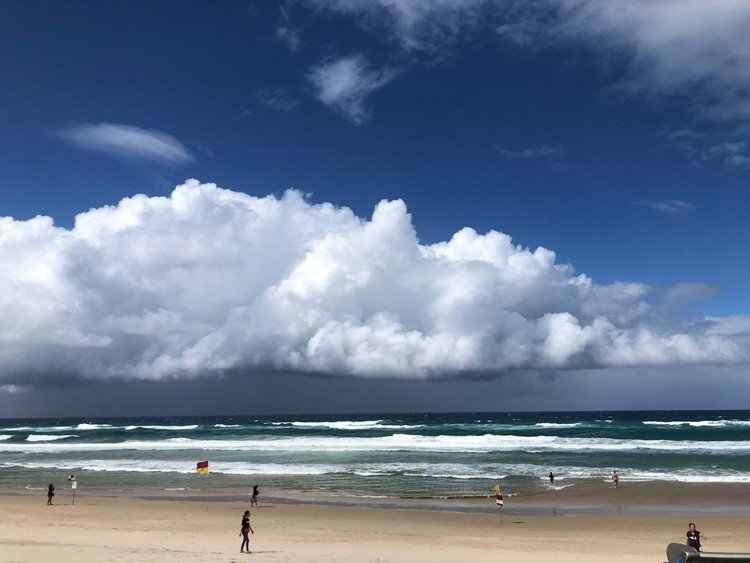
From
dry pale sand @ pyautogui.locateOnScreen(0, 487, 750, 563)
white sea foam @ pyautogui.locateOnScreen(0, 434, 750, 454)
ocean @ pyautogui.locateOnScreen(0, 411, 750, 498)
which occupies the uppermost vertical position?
dry pale sand @ pyautogui.locateOnScreen(0, 487, 750, 563)

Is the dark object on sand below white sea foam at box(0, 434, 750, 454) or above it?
above

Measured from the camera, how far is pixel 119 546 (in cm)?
1697

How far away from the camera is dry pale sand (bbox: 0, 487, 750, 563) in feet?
52.6

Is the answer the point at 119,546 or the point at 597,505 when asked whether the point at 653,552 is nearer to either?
the point at 597,505

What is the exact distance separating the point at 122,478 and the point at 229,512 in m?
14.3

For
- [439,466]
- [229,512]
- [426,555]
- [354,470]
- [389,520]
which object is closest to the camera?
[426,555]

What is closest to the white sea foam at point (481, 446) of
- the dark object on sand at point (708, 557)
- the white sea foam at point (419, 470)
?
the white sea foam at point (419, 470)

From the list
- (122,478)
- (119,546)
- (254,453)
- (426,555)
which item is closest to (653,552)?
(426,555)

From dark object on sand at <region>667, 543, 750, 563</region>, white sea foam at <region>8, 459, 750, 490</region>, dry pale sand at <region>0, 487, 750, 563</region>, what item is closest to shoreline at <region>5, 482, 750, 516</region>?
dry pale sand at <region>0, 487, 750, 563</region>

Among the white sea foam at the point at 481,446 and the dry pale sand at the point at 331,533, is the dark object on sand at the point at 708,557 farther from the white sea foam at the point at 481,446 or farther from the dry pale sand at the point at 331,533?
the white sea foam at the point at 481,446

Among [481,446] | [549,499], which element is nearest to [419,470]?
[549,499]

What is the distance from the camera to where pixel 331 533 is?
19.6 meters

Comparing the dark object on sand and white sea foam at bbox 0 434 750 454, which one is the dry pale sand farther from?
white sea foam at bbox 0 434 750 454

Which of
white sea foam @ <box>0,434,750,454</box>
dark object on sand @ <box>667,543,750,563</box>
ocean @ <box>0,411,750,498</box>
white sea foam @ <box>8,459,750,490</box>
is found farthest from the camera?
white sea foam @ <box>0,434,750,454</box>
